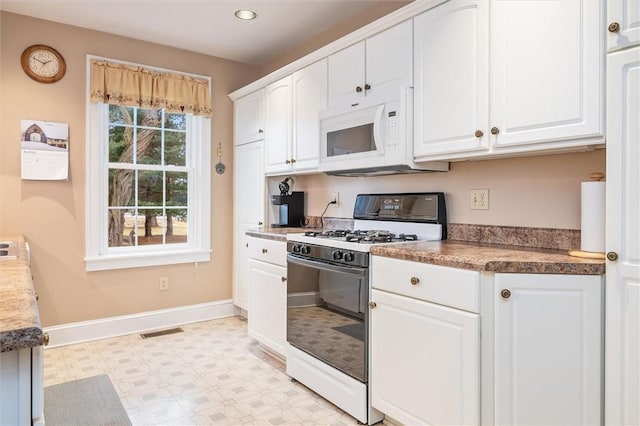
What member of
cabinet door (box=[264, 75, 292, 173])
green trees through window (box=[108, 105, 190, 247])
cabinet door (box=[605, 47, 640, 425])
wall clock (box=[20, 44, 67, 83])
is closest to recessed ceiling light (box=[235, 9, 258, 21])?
cabinet door (box=[264, 75, 292, 173])

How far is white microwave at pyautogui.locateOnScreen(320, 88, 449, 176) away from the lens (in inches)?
90.3

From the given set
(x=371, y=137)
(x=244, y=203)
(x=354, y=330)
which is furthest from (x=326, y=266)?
(x=244, y=203)

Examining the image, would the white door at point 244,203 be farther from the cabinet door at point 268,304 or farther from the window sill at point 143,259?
the cabinet door at point 268,304

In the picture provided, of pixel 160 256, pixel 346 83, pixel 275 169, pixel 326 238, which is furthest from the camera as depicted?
pixel 160 256

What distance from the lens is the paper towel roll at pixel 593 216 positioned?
161 centimetres

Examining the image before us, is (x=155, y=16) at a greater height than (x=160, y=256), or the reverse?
(x=155, y=16)

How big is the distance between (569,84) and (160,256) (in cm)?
337

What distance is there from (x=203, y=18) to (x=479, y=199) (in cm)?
246

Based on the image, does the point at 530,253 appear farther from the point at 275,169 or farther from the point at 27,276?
the point at 275,169

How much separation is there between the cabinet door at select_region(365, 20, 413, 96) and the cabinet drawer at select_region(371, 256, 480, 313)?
102 cm

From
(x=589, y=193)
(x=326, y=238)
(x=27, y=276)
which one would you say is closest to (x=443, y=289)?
(x=589, y=193)

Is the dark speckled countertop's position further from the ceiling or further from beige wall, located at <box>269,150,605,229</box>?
the ceiling

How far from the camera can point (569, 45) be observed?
5.32ft

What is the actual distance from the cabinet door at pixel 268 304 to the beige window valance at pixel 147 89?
5.53 feet
